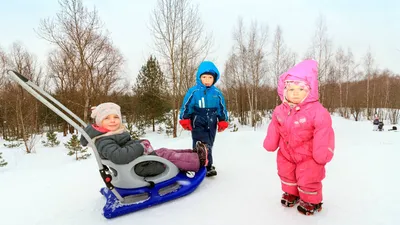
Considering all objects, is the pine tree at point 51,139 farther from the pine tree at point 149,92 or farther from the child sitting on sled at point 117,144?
the child sitting on sled at point 117,144

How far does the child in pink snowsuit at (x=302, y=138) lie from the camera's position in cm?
182

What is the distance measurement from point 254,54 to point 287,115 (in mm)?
20931

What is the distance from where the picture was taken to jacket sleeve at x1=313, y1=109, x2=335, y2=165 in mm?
1770

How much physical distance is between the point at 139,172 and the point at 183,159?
0.51m

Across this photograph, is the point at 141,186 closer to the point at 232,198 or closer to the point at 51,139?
the point at 232,198

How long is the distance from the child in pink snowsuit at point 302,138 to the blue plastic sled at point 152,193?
99 cm

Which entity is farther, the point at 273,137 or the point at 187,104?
the point at 187,104

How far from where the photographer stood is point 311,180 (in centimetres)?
188

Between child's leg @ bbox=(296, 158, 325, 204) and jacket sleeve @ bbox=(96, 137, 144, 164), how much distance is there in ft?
5.06

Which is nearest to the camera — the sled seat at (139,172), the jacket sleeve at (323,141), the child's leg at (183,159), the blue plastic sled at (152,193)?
the jacket sleeve at (323,141)

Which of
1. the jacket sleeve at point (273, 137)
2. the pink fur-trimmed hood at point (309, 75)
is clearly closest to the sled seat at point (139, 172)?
the jacket sleeve at point (273, 137)

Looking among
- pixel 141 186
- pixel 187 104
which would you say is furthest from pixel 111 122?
pixel 187 104

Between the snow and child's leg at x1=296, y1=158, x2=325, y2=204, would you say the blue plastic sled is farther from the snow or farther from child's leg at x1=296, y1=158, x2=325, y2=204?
child's leg at x1=296, y1=158, x2=325, y2=204

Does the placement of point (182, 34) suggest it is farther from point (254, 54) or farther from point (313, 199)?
point (313, 199)
